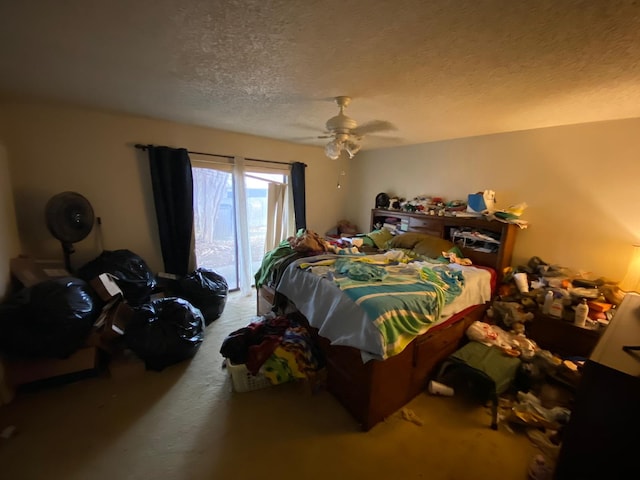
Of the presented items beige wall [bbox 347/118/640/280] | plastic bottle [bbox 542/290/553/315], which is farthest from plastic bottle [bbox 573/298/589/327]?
beige wall [bbox 347/118/640/280]

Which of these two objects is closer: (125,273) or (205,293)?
(125,273)

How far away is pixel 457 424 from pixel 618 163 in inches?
99.0

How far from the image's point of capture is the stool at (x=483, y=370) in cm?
175

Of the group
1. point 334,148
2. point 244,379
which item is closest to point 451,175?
point 334,148

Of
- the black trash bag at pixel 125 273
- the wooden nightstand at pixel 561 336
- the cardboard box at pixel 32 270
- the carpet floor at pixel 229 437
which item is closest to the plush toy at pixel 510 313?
the wooden nightstand at pixel 561 336

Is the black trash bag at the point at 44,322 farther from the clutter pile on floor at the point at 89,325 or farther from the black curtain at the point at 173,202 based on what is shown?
the black curtain at the point at 173,202

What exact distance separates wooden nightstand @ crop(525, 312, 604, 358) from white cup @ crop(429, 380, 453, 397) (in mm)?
1057

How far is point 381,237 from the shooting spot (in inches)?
137

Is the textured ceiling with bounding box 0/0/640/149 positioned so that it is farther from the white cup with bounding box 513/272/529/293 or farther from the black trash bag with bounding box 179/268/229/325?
the black trash bag with bounding box 179/268/229/325

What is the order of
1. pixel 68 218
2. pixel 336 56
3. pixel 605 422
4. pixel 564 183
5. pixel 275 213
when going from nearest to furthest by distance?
pixel 605 422 < pixel 336 56 < pixel 68 218 < pixel 564 183 < pixel 275 213

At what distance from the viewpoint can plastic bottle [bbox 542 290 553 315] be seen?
7.10 ft

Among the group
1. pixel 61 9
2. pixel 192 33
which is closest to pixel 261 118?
pixel 192 33

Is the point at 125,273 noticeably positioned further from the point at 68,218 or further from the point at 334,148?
the point at 334,148

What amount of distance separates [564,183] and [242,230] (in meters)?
3.61
